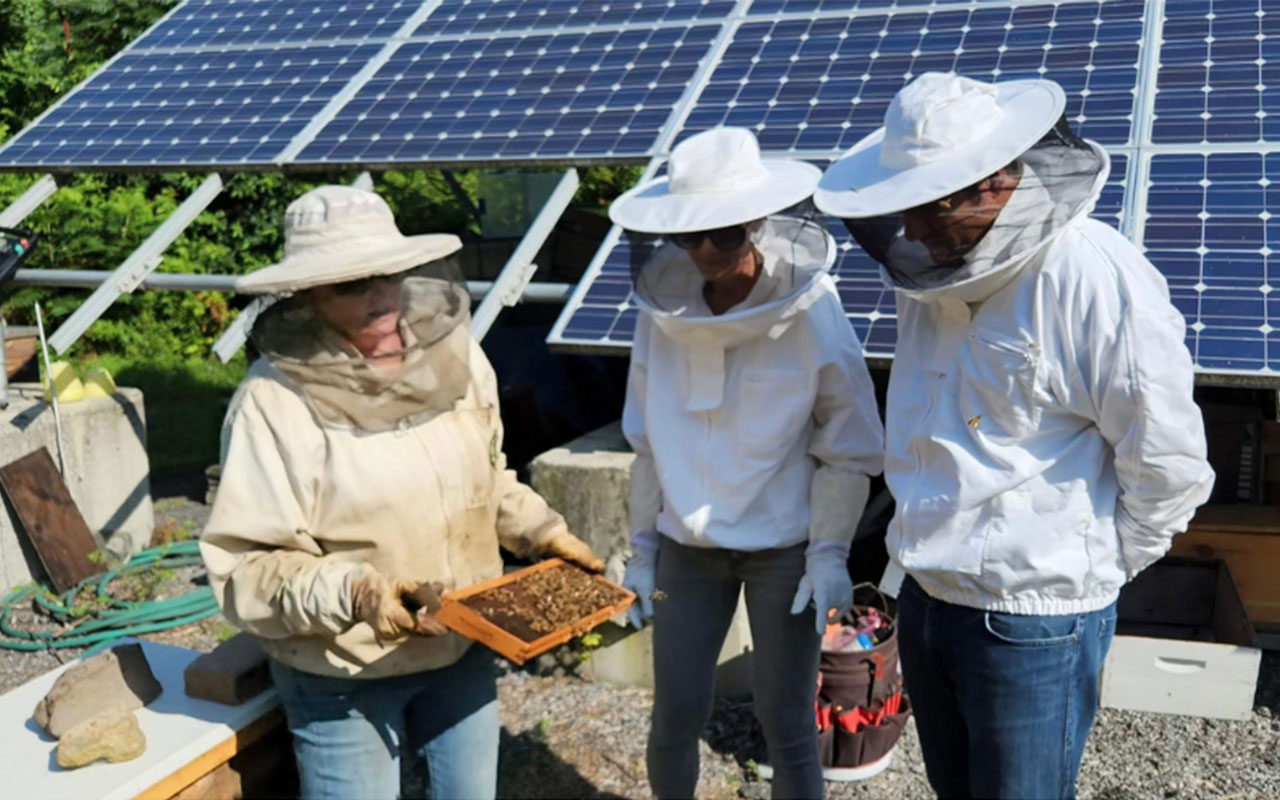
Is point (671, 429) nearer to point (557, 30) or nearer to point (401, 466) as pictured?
point (401, 466)

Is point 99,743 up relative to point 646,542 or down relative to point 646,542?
up

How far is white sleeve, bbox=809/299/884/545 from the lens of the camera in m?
3.24

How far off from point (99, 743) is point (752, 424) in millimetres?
1984

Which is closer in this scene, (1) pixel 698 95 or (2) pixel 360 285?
(2) pixel 360 285

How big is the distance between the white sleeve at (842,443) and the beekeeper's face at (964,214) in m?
0.69

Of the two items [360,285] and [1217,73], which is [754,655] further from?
[1217,73]

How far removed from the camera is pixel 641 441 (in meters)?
3.55

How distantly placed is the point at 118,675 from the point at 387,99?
A: 15.1 feet

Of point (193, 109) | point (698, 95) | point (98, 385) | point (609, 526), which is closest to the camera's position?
point (609, 526)

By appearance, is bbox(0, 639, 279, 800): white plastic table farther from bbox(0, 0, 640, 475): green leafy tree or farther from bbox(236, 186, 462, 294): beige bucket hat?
bbox(0, 0, 640, 475): green leafy tree

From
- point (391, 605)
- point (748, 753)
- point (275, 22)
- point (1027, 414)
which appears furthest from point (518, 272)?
point (275, 22)

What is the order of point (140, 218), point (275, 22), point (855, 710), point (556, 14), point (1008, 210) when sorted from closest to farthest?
1. point (1008, 210)
2. point (855, 710)
3. point (556, 14)
4. point (275, 22)
5. point (140, 218)

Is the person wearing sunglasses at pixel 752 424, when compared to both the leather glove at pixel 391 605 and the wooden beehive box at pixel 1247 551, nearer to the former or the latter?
the leather glove at pixel 391 605

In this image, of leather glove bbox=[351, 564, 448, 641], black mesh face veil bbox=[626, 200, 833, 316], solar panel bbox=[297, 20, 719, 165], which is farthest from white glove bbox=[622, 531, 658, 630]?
solar panel bbox=[297, 20, 719, 165]
